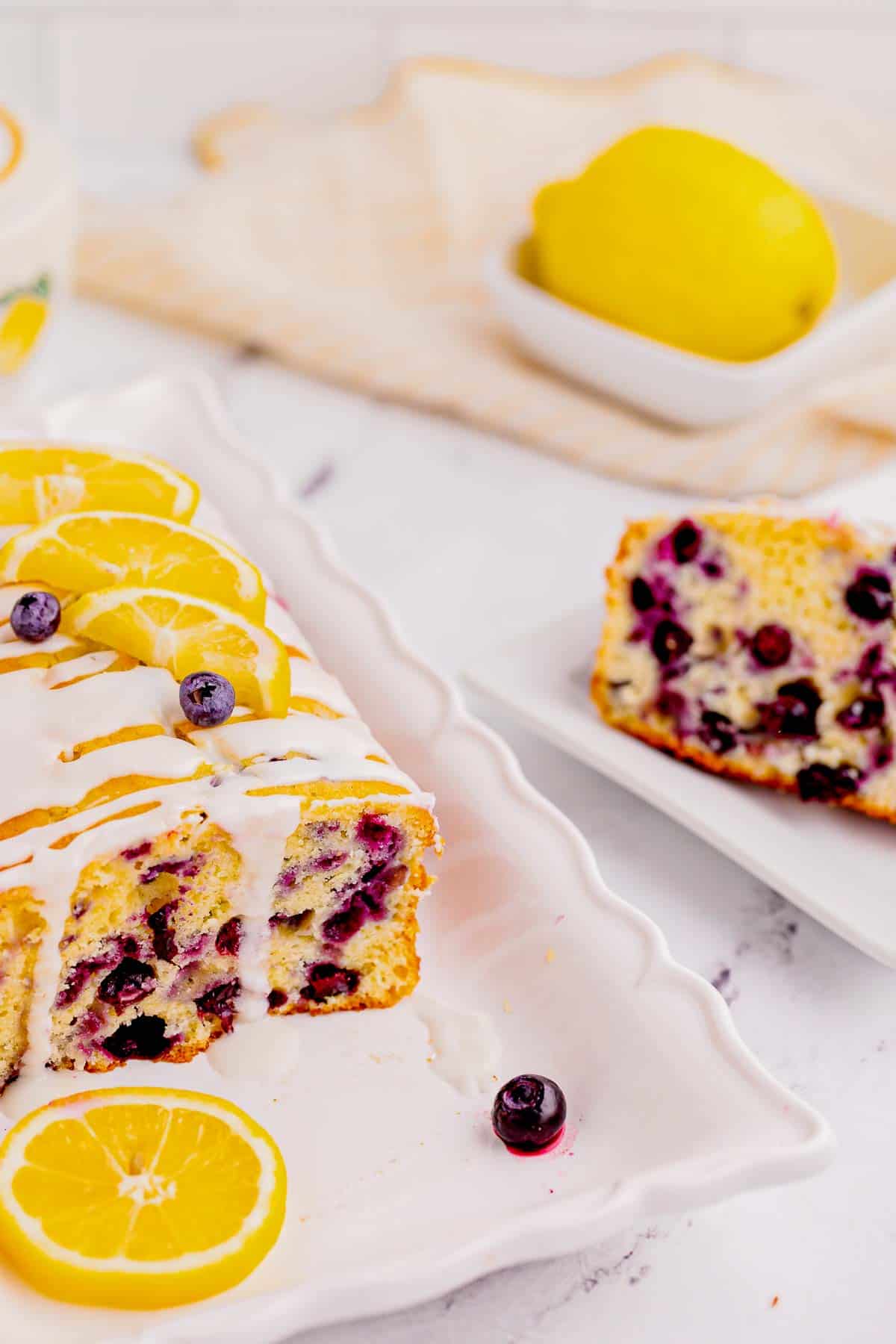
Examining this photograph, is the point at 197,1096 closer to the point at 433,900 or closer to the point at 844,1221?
the point at 433,900

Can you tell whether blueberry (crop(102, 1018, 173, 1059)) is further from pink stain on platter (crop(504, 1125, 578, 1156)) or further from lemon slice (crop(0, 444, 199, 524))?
lemon slice (crop(0, 444, 199, 524))

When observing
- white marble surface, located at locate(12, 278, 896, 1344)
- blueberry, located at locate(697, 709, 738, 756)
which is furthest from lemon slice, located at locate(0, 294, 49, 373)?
blueberry, located at locate(697, 709, 738, 756)

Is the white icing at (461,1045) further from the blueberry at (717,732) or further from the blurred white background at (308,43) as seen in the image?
the blurred white background at (308,43)

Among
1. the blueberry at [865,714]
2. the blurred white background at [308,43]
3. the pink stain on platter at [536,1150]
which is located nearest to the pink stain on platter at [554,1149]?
the pink stain on platter at [536,1150]

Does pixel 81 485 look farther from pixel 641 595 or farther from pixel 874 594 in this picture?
pixel 874 594

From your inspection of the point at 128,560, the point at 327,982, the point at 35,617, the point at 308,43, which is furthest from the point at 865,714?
the point at 308,43

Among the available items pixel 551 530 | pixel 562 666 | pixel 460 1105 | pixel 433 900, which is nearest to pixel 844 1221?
pixel 460 1105
